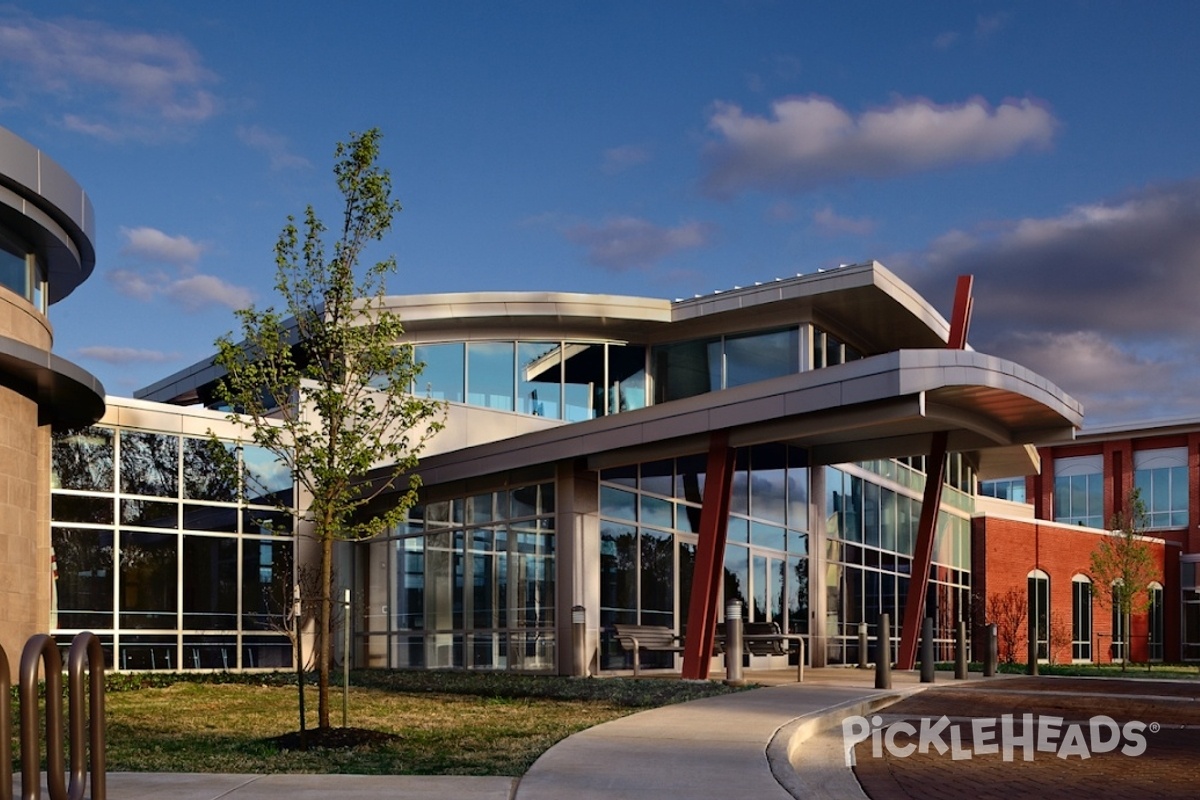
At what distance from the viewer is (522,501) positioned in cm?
2247

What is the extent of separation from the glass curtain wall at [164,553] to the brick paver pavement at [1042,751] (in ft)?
37.7

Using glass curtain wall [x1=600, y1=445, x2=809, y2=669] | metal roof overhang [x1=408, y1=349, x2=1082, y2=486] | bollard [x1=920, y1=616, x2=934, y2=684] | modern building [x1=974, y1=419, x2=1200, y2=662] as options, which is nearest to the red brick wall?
modern building [x1=974, y1=419, x2=1200, y2=662]

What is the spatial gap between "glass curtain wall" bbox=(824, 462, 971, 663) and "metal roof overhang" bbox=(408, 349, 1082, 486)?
201 inches

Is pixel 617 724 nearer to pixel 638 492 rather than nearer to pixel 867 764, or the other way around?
pixel 867 764

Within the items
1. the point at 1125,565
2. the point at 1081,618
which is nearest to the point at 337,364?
the point at 1125,565

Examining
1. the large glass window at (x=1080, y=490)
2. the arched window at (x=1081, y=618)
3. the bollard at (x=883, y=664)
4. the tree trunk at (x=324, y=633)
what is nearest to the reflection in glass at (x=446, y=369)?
the bollard at (x=883, y=664)

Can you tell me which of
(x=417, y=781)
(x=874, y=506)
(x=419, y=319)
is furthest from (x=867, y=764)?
(x=874, y=506)

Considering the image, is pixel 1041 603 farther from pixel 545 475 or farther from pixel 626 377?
pixel 545 475

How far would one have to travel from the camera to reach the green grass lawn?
408 inches

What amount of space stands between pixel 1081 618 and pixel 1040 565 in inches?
146

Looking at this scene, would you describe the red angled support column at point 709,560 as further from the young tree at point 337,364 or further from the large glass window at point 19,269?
the large glass window at point 19,269

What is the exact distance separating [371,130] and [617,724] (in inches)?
261

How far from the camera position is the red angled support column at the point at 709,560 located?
1930cm

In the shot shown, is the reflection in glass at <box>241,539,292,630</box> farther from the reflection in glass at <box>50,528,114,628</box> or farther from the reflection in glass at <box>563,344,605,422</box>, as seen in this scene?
the reflection in glass at <box>563,344,605,422</box>
